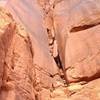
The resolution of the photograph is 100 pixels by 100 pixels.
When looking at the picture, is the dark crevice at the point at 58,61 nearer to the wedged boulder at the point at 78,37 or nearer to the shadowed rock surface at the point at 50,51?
the shadowed rock surface at the point at 50,51

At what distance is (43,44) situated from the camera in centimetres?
474

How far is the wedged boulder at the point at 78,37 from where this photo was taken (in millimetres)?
4043

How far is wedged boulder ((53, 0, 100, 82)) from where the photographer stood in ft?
13.3

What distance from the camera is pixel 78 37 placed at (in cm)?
452

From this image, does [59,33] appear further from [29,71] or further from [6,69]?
[6,69]

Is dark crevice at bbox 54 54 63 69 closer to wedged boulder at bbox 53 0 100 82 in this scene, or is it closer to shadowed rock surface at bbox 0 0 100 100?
shadowed rock surface at bbox 0 0 100 100

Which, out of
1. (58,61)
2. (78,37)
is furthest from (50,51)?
(78,37)

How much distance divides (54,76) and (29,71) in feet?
2.79

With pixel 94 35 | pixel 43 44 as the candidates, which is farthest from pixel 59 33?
pixel 94 35

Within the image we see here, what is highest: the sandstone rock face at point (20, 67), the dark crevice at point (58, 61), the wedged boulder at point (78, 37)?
the sandstone rock face at point (20, 67)

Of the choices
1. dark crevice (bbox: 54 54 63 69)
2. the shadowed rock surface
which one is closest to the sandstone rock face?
the shadowed rock surface

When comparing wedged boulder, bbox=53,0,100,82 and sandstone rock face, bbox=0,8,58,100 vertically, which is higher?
sandstone rock face, bbox=0,8,58,100

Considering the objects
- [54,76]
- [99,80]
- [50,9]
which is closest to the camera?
[99,80]

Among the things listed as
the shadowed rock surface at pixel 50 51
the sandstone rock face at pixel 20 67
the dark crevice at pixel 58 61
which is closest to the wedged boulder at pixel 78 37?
the shadowed rock surface at pixel 50 51
